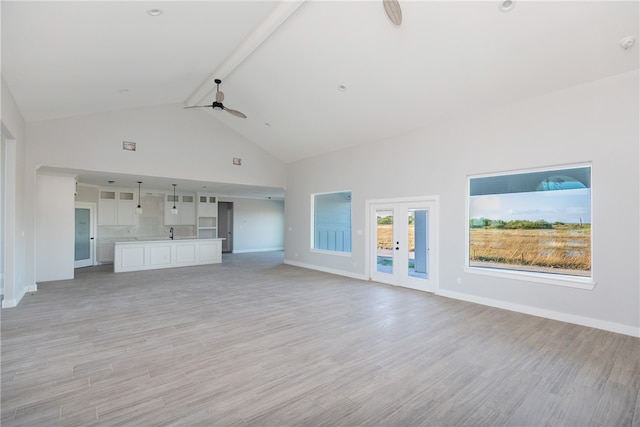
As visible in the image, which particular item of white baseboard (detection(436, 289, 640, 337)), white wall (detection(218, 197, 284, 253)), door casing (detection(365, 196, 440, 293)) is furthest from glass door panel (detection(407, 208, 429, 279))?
white wall (detection(218, 197, 284, 253))

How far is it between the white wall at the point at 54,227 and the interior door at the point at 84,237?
6.28ft

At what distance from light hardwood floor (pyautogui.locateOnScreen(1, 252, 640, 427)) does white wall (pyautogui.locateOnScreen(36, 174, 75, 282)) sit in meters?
2.08

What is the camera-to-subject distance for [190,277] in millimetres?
7516

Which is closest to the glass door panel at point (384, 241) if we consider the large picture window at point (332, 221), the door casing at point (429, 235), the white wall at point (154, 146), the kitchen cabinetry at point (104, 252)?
the door casing at point (429, 235)

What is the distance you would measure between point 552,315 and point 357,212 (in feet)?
14.0

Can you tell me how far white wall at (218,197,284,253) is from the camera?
1305 centimetres

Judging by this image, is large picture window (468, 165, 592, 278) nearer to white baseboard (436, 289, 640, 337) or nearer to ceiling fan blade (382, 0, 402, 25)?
white baseboard (436, 289, 640, 337)

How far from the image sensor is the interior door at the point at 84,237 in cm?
880

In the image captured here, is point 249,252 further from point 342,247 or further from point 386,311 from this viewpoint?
point 386,311

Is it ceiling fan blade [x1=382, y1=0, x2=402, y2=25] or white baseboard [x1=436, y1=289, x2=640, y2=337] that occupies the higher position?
ceiling fan blade [x1=382, y1=0, x2=402, y2=25]

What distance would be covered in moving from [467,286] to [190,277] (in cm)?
621

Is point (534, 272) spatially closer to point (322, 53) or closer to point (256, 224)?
point (322, 53)

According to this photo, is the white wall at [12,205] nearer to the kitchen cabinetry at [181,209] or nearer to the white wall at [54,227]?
the white wall at [54,227]

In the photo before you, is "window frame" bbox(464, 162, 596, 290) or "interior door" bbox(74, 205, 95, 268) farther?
"interior door" bbox(74, 205, 95, 268)
